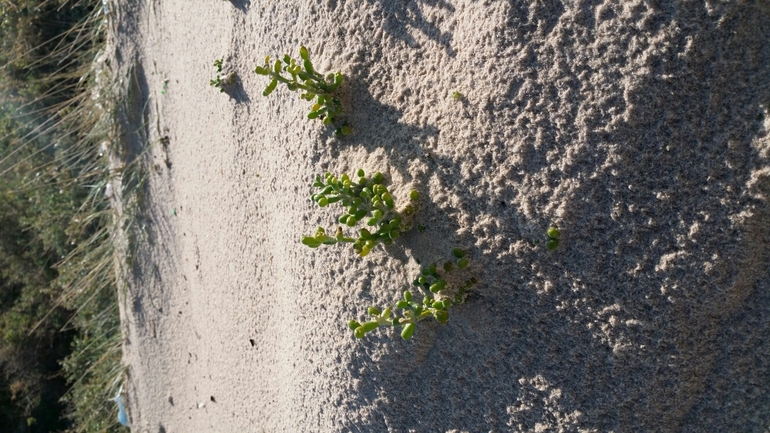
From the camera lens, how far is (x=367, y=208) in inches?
51.6

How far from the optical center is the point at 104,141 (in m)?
3.61

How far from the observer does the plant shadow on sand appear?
953 millimetres

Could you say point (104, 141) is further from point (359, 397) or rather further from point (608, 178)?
point (608, 178)

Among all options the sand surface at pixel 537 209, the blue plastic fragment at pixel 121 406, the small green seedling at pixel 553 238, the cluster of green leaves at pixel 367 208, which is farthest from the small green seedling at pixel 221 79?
the blue plastic fragment at pixel 121 406

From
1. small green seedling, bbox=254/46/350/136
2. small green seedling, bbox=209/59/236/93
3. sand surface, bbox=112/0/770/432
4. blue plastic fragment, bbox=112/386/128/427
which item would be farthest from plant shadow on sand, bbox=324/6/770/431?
blue plastic fragment, bbox=112/386/128/427

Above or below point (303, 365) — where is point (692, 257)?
below

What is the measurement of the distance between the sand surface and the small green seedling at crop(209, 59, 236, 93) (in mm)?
137

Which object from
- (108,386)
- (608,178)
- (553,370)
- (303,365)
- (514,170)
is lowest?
(553,370)

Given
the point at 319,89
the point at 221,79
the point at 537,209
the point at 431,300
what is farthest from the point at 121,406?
the point at 537,209

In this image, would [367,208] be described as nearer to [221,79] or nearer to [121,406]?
[221,79]

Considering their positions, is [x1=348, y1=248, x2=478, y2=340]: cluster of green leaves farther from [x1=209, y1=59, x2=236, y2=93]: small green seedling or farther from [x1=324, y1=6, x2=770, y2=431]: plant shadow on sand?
[x1=209, y1=59, x2=236, y2=93]: small green seedling

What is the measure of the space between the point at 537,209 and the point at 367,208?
353 mm

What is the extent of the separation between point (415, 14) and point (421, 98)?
0.17 m

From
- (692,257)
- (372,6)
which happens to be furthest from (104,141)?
(692,257)
